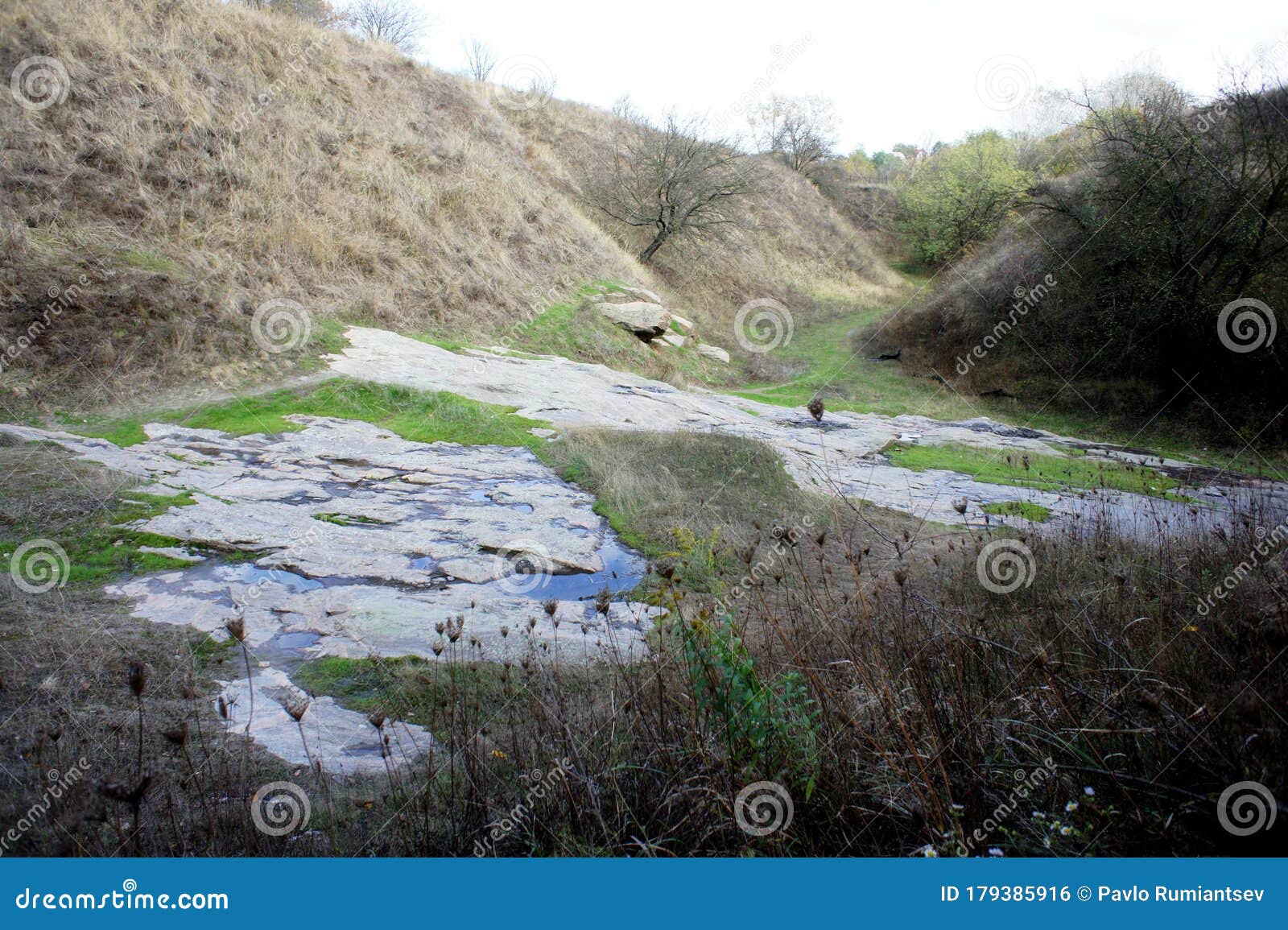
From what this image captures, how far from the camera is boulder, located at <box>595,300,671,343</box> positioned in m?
18.4

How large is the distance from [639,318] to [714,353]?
11.0 feet

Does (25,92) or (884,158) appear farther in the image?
(884,158)

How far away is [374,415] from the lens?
29.6 ft

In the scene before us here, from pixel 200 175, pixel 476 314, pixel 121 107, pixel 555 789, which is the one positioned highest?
pixel 121 107

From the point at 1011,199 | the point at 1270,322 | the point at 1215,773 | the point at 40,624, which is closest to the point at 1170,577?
the point at 1215,773

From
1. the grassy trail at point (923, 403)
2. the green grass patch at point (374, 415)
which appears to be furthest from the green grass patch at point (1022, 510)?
the grassy trail at point (923, 403)

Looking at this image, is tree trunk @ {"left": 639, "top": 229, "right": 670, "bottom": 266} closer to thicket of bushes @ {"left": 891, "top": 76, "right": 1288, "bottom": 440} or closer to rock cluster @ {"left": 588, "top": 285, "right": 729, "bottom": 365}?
rock cluster @ {"left": 588, "top": 285, "right": 729, "bottom": 365}

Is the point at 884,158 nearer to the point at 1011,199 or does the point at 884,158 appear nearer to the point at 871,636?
the point at 1011,199

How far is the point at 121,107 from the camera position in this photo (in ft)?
41.5

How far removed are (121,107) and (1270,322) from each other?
872 inches

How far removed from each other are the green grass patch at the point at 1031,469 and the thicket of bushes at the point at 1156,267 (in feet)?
19.4

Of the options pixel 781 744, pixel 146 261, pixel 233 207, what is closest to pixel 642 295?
pixel 233 207

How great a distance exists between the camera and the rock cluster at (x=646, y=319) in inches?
728

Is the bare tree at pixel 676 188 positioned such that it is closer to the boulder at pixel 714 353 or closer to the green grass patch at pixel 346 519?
the boulder at pixel 714 353
